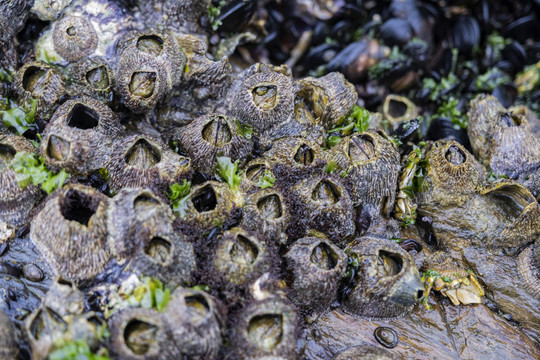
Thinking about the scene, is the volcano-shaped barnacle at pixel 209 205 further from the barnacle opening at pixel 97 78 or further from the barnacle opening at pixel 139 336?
the barnacle opening at pixel 97 78

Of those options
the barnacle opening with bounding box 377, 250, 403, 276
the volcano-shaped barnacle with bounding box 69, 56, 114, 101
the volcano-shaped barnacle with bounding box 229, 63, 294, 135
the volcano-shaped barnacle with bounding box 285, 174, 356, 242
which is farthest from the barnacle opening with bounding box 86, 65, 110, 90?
the barnacle opening with bounding box 377, 250, 403, 276

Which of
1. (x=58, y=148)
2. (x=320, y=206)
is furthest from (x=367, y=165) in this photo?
(x=58, y=148)

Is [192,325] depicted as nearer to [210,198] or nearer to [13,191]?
[210,198]

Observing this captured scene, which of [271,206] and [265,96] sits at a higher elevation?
[265,96]

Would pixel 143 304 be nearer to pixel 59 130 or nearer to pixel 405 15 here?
pixel 59 130

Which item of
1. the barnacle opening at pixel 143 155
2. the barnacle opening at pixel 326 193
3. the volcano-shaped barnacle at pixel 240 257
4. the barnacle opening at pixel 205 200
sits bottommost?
the barnacle opening at pixel 326 193

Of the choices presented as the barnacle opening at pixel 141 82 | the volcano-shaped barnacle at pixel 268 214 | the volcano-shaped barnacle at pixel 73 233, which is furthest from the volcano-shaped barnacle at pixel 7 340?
the barnacle opening at pixel 141 82
